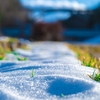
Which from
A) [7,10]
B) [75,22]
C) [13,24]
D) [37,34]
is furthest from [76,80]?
[75,22]

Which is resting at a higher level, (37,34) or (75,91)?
(75,91)

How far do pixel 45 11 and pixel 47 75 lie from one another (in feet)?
180

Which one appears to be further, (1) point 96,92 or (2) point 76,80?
(2) point 76,80

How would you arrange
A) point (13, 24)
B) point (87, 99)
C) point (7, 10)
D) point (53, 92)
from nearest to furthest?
point (87, 99) → point (53, 92) → point (7, 10) → point (13, 24)

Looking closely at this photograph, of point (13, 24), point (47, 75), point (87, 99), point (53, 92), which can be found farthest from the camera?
point (13, 24)

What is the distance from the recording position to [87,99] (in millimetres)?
3336

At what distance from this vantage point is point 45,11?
58.6 metres

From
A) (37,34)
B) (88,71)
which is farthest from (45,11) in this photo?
(88,71)

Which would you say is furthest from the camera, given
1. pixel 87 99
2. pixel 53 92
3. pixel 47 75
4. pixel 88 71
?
pixel 88 71

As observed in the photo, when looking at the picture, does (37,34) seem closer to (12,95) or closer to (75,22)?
(75,22)

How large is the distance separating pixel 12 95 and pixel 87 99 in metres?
0.63

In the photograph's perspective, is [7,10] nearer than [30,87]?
No

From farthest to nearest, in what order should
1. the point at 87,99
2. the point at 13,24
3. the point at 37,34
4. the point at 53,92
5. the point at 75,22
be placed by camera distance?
1. the point at 75,22
2. the point at 13,24
3. the point at 37,34
4. the point at 53,92
5. the point at 87,99

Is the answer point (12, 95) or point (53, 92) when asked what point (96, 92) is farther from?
point (12, 95)
